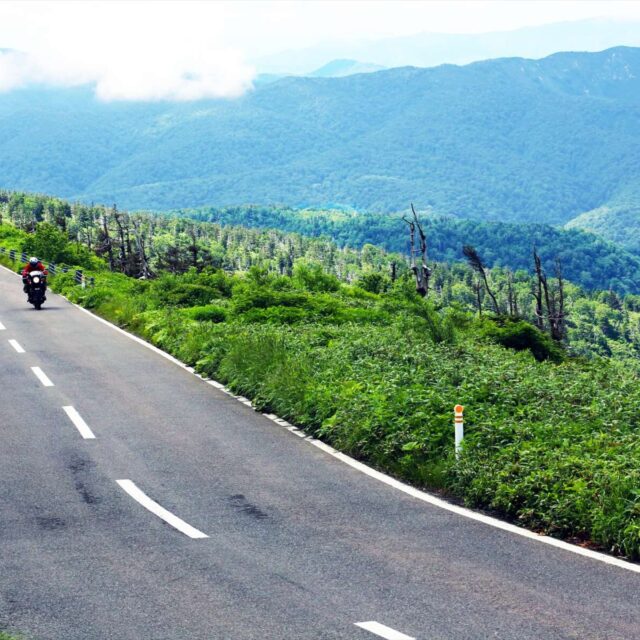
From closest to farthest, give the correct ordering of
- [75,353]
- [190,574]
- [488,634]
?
[488,634] → [190,574] → [75,353]

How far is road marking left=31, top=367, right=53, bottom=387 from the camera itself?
57.9 ft

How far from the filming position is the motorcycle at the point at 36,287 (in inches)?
1243

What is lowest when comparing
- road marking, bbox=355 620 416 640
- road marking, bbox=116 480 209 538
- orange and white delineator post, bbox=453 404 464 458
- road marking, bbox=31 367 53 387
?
road marking, bbox=31 367 53 387

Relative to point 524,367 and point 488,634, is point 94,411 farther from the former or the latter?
point 488,634

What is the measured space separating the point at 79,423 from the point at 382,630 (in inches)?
341

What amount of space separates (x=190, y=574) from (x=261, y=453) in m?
4.56

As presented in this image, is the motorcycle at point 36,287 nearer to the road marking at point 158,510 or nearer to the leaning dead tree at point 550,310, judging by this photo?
the leaning dead tree at point 550,310

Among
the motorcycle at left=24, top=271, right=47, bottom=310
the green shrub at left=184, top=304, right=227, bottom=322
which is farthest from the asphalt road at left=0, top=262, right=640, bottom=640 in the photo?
the motorcycle at left=24, top=271, right=47, bottom=310

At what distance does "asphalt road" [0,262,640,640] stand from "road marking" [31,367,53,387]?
3991mm

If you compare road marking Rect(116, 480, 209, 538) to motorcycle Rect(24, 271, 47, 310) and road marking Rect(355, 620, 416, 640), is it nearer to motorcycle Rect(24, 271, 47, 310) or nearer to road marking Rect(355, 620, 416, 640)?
road marking Rect(355, 620, 416, 640)

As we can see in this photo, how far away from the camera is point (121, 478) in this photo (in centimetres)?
1077

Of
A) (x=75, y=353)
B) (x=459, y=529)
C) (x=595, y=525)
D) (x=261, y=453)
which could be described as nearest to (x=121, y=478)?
(x=261, y=453)

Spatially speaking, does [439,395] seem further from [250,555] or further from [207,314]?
[207,314]

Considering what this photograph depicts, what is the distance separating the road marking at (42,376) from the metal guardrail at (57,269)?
52.8ft
